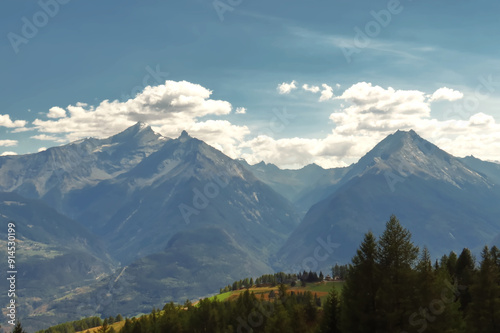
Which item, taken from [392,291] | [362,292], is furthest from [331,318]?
[392,291]

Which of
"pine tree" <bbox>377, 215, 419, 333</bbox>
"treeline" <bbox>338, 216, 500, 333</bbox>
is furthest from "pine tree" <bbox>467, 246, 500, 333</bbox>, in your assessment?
"pine tree" <bbox>377, 215, 419, 333</bbox>

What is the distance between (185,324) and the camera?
136500mm

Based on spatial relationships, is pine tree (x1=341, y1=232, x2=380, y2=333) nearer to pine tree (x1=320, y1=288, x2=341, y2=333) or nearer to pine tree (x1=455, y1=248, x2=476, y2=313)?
pine tree (x1=320, y1=288, x2=341, y2=333)

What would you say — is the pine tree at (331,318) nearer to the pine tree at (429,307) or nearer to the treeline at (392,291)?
the treeline at (392,291)

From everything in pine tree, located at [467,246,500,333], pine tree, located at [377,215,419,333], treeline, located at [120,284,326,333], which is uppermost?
pine tree, located at [377,215,419,333]

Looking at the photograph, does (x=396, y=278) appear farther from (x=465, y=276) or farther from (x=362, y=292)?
(x=465, y=276)

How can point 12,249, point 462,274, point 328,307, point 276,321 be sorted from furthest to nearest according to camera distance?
point 12,249 → point 462,274 → point 276,321 → point 328,307

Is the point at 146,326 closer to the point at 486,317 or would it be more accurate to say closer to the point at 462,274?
the point at 462,274

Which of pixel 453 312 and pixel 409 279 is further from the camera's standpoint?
pixel 453 312

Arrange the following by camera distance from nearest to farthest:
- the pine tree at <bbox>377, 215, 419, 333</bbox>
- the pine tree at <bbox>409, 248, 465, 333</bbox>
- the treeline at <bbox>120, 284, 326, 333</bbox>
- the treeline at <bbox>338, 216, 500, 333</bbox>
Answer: the pine tree at <bbox>377, 215, 419, 333</bbox>, the treeline at <bbox>338, 216, 500, 333</bbox>, the pine tree at <bbox>409, 248, 465, 333</bbox>, the treeline at <bbox>120, 284, 326, 333</bbox>

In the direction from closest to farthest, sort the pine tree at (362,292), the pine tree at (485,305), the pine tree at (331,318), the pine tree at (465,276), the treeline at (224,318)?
the pine tree at (362,292) → the pine tree at (331,318) → the pine tree at (485,305) → the pine tree at (465,276) → the treeline at (224,318)

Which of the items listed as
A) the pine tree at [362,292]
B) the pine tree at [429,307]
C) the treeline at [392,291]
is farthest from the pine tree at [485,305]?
the pine tree at [362,292]

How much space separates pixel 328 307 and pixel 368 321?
50.6 ft

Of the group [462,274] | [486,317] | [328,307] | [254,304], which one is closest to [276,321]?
[328,307]
